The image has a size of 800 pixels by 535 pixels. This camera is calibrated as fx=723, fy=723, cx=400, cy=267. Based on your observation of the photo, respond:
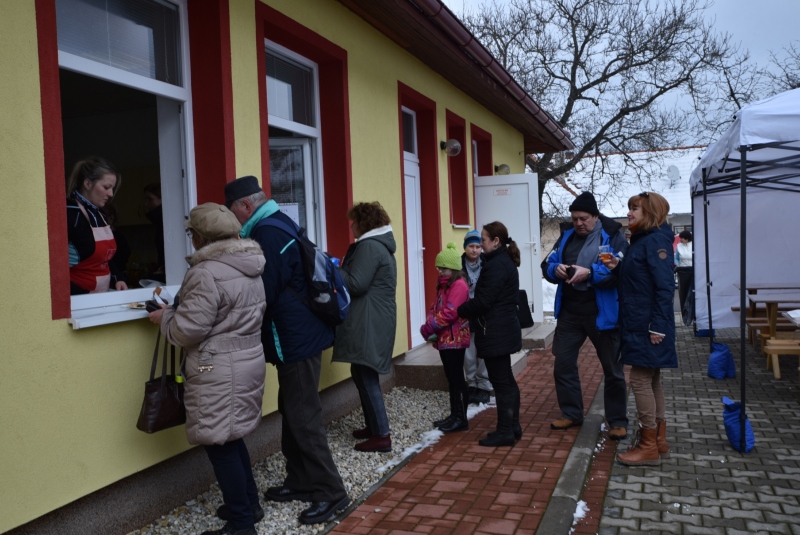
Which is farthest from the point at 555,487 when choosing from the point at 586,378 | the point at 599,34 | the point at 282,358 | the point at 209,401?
the point at 599,34

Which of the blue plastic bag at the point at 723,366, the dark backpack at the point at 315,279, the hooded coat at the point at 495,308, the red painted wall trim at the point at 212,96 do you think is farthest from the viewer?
the blue plastic bag at the point at 723,366

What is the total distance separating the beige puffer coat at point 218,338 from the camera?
10.8 ft

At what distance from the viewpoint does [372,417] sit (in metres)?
5.08

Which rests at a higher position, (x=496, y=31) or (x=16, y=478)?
(x=496, y=31)

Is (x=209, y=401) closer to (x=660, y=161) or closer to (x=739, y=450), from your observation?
(x=739, y=450)

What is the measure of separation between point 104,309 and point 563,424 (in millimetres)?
3504

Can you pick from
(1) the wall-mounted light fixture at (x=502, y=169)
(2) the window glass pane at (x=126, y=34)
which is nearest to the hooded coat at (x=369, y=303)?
(2) the window glass pane at (x=126, y=34)

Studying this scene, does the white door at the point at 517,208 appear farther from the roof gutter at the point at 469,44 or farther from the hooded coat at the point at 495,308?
the hooded coat at the point at 495,308

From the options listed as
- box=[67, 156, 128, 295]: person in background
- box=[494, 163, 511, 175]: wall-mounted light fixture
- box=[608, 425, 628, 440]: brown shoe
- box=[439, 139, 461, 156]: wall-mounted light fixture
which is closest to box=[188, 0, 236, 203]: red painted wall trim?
box=[67, 156, 128, 295]: person in background

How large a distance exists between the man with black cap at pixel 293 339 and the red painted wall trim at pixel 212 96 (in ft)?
2.46

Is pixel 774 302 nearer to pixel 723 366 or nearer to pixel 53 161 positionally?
pixel 723 366

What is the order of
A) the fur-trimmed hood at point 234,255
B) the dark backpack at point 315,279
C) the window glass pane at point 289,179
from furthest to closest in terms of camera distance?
the window glass pane at point 289,179
the dark backpack at point 315,279
the fur-trimmed hood at point 234,255

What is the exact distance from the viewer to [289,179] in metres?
6.12

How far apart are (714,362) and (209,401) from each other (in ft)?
20.2
